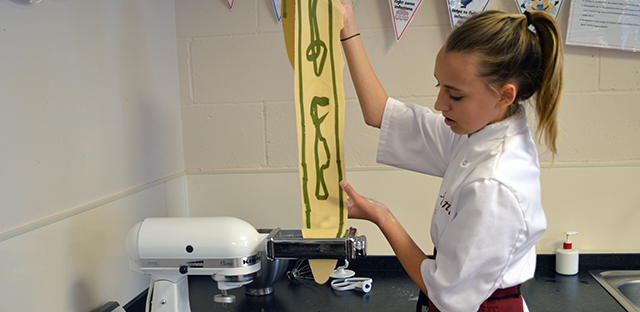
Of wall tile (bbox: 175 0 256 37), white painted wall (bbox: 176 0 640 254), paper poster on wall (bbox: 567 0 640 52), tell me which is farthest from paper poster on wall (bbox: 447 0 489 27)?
wall tile (bbox: 175 0 256 37)

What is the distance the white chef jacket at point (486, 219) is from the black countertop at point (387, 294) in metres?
0.56

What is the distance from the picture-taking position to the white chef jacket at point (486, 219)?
877 millimetres

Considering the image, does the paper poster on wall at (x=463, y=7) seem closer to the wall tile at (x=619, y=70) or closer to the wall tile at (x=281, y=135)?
the wall tile at (x=619, y=70)

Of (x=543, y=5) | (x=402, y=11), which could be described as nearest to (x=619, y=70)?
(x=543, y=5)

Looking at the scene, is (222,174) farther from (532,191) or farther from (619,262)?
(619,262)

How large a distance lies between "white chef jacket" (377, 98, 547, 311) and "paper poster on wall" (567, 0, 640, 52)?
0.90 m

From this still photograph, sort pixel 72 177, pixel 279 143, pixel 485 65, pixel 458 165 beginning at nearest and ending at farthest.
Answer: pixel 485 65, pixel 458 165, pixel 72 177, pixel 279 143

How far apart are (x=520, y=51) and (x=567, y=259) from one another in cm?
110

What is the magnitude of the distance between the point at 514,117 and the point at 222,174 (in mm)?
1161

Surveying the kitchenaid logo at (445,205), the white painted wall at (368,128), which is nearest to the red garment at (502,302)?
the kitchenaid logo at (445,205)

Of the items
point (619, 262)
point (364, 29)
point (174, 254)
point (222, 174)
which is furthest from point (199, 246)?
point (619, 262)

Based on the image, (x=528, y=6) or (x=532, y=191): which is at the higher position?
(x=528, y=6)

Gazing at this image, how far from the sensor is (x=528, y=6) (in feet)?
5.48

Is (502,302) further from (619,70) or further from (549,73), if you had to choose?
(619,70)
